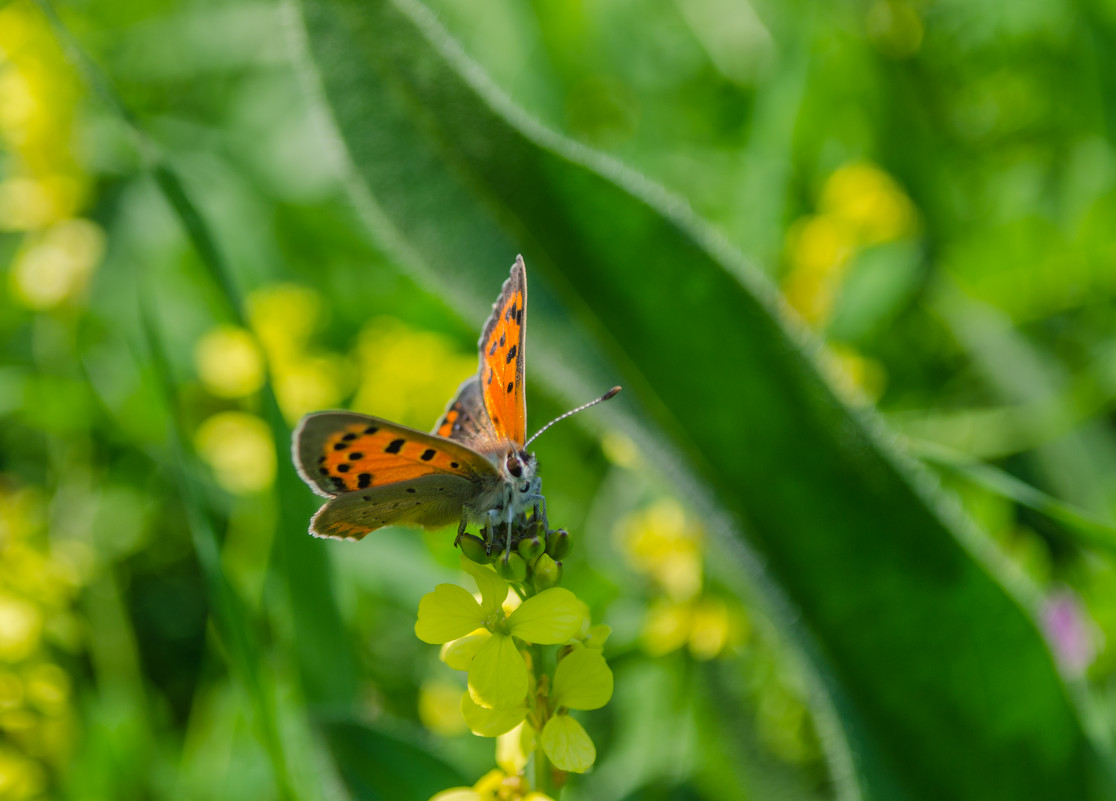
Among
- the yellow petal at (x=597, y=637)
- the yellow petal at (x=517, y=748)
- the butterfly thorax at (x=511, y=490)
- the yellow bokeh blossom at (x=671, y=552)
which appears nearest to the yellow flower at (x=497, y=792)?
the yellow petal at (x=517, y=748)

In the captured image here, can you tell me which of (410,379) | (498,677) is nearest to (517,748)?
(498,677)

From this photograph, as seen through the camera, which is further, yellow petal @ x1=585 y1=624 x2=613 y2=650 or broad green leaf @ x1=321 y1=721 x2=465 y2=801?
broad green leaf @ x1=321 y1=721 x2=465 y2=801

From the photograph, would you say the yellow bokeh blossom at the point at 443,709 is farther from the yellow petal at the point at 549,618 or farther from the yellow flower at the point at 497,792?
Result: the yellow petal at the point at 549,618

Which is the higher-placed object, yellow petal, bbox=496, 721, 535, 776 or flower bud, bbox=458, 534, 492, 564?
flower bud, bbox=458, 534, 492, 564

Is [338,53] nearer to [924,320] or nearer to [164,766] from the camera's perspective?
[164,766]

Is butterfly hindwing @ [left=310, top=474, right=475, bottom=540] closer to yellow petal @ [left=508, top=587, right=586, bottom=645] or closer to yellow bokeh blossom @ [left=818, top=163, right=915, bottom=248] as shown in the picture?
yellow petal @ [left=508, top=587, right=586, bottom=645]

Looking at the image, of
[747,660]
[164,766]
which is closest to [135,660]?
[164,766]

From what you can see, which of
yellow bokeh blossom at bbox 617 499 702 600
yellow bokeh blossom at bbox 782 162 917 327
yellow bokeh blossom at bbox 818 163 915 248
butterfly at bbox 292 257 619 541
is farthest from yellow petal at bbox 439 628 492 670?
yellow bokeh blossom at bbox 818 163 915 248
